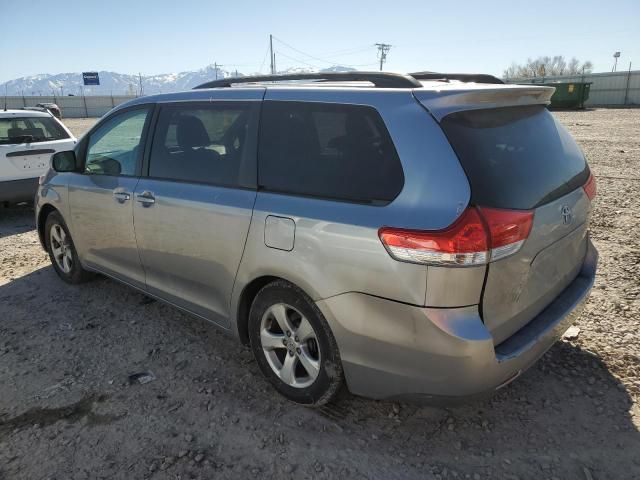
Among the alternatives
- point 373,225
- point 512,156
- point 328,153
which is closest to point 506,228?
point 512,156

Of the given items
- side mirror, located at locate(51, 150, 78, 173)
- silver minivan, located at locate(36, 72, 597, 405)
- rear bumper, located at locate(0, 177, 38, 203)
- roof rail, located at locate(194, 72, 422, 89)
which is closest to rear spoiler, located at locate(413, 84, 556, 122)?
silver minivan, located at locate(36, 72, 597, 405)

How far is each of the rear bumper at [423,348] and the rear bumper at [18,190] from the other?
621 centimetres

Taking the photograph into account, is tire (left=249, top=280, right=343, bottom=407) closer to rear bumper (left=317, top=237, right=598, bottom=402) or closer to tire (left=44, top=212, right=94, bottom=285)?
rear bumper (left=317, top=237, right=598, bottom=402)

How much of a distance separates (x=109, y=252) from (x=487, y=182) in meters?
3.07

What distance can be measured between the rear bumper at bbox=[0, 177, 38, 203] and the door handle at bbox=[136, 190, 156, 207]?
14.7 feet

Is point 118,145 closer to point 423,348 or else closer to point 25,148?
point 423,348

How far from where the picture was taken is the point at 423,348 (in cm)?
214

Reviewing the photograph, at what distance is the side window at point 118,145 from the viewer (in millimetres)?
3646

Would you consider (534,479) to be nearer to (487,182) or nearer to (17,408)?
(487,182)

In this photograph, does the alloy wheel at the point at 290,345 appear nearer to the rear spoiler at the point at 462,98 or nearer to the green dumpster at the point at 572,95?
the rear spoiler at the point at 462,98

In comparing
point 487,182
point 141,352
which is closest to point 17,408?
point 141,352

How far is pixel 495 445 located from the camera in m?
2.49

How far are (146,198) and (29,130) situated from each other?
17.0 feet

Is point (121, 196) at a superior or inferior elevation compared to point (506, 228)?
inferior
